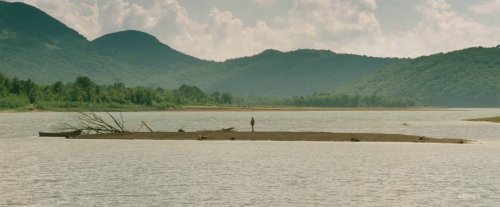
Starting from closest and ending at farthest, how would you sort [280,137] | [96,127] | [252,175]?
1. [252,175]
2. [280,137]
3. [96,127]

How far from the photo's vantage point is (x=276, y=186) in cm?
4181

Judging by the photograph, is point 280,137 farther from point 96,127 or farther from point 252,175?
point 252,175

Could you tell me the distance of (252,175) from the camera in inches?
1873

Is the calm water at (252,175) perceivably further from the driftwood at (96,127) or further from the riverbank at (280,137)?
the driftwood at (96,127)

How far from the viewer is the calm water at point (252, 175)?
120 feet

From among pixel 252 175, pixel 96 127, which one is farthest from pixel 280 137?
pixel 252 175

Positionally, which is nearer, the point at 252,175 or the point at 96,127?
the point at 252,175

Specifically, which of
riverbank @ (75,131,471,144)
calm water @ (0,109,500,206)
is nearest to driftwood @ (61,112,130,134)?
riverbank @ (75,131,471,144)

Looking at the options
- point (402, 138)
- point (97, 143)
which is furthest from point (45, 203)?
point (402, 138)

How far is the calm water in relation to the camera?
120ft

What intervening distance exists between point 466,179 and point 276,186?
44.7 feet

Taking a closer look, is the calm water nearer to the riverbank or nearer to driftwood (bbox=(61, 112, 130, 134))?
the riverbank

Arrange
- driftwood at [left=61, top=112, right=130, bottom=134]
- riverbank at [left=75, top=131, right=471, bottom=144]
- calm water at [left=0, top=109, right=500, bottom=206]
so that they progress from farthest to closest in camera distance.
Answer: driftwood at [left=61, top=112, right=130, bottom=134] → riverbank at [left=75, top=131, right=471, bottom=144] → calm water at [left=0, top=109, right=500, bottom=206]

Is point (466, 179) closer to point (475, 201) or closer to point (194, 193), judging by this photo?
point (475, 201)
